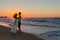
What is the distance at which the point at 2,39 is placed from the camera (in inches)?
519

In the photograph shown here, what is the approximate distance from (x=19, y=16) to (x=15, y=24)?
84 centimetres

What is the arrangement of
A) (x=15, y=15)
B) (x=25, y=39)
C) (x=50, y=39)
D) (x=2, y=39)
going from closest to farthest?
(x=2, y=39) → (x=25, y=39) → (x=50, y=39) → (x=15, y=15)

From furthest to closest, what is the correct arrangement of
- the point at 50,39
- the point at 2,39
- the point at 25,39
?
the point at 50,39
the point at 25,39
the point at 2,39

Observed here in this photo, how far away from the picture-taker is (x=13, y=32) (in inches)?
674

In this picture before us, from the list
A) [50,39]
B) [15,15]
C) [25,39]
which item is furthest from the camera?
[15,15]

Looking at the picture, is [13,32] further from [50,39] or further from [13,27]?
[50,39]

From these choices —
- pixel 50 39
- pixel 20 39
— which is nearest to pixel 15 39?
pixel 20 39

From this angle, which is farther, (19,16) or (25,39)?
(19,16)

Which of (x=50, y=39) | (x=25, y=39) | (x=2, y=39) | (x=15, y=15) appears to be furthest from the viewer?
(x=15, y=15)

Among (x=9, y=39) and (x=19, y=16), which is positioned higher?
(x=19, y=16)

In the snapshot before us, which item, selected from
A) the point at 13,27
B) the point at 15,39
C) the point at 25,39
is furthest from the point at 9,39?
the point at 13,27

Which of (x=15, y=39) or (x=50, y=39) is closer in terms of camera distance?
(x=15, y=39)

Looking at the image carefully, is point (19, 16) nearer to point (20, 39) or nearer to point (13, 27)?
point (13, 27)

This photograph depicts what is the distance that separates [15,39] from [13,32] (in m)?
3.59
